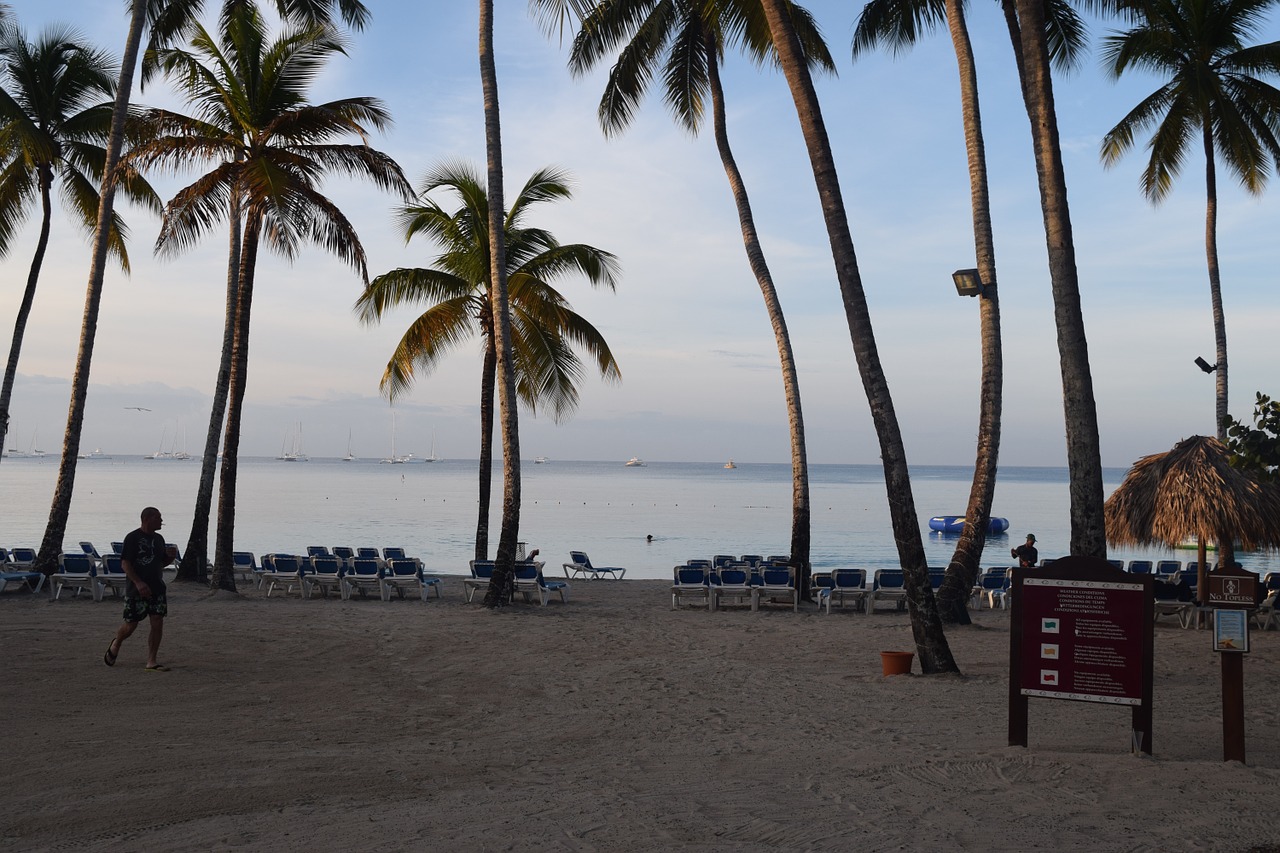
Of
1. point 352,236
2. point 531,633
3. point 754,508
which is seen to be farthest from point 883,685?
point 754,508

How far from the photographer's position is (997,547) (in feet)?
165

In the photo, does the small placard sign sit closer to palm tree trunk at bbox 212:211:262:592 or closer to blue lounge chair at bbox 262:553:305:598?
blue lounge chair at bbox 262:553:305:598

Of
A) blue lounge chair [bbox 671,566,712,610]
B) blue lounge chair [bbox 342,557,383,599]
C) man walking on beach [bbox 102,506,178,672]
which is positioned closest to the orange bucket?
blue lounge chair [bbox 671,566,712,610]

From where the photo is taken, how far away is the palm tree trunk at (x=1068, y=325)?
379 inches

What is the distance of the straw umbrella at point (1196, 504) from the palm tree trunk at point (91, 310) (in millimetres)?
15620

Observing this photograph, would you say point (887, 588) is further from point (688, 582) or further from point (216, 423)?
point (216, 423)

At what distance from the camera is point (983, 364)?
44.8 ft

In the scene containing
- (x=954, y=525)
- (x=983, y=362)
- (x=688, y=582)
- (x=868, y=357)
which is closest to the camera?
(x=868, y=357)

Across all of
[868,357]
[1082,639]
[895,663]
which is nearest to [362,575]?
[895,663]

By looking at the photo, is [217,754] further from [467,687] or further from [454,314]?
[454,314]

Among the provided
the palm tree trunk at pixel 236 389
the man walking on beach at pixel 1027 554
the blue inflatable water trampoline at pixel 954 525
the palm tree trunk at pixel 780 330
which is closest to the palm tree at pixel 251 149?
the palm tree trunk at pixel 236 389

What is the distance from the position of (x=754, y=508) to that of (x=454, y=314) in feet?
195

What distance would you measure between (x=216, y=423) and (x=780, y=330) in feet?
32.9

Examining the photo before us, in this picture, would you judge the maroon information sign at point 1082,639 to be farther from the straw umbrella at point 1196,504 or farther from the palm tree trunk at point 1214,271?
the palm tree trunk at point 1214,271
